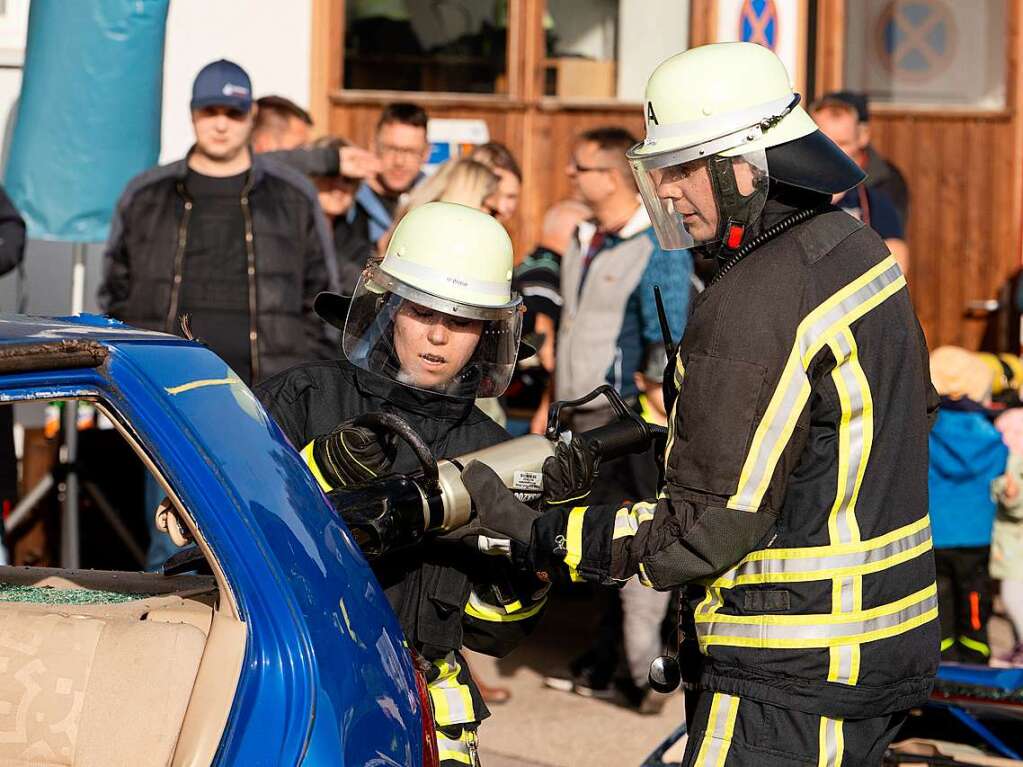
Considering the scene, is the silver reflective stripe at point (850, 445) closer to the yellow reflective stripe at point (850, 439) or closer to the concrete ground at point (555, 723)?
the yellow reflective stripe at point (850, 439)

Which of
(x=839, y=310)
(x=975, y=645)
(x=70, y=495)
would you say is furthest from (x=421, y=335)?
(x=70, y=495)

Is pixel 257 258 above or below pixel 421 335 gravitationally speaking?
above

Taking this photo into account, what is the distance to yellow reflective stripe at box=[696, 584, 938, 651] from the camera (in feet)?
8.35

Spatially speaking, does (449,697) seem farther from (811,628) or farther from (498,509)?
(811,628)

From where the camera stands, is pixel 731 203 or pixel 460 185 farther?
pixel 460 185

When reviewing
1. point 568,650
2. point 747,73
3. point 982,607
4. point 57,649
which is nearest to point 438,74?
point 568,650

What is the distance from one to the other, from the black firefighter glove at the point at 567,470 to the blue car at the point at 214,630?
25.5 inches

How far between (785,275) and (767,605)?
555 millimetres

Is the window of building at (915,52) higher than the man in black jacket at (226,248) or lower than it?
higher

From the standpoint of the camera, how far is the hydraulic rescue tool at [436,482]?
2504 mm

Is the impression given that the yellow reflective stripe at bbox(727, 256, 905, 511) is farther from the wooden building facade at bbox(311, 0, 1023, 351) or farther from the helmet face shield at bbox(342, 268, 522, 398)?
the wooden building facade at bbox(311, 0, 1023, 351)

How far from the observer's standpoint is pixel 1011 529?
592 centimetres

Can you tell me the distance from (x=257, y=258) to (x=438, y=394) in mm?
2669

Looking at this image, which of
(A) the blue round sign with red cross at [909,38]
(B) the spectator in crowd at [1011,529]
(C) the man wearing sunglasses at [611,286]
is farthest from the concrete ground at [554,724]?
(A) the blue round sign with red cross at [909,38]
